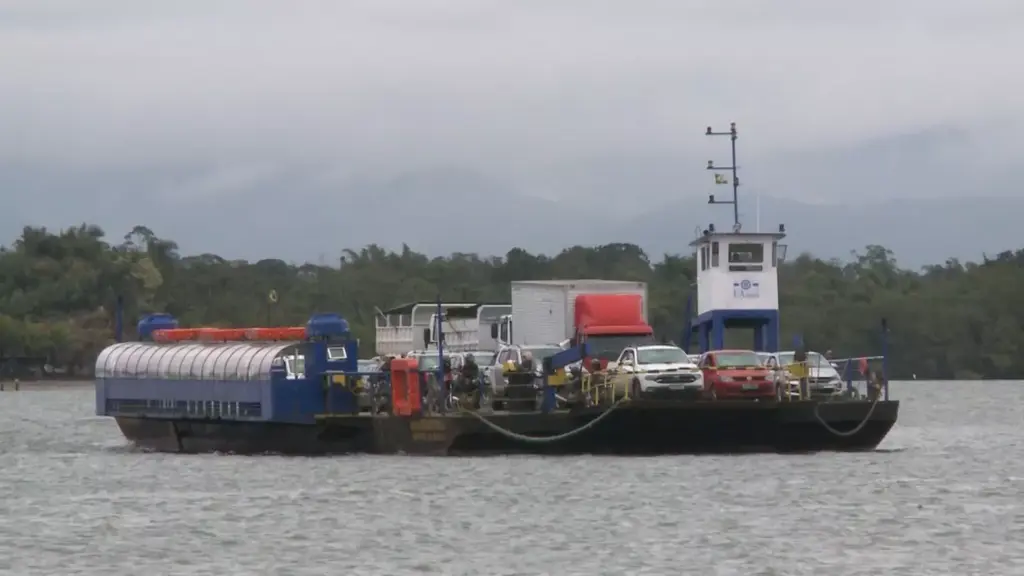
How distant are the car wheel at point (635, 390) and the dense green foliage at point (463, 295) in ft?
303

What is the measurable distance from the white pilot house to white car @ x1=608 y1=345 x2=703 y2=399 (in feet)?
20.5

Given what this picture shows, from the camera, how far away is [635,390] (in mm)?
43812

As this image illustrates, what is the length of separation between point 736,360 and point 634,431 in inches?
120

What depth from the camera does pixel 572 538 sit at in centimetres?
3231

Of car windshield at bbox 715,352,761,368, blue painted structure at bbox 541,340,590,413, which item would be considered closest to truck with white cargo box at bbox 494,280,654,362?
blue painted structure at bbox 541,340,590,413

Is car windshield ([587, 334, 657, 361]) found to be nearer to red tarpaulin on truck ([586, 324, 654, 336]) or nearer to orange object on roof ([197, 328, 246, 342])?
red tarpaulin on truck ([586, 324, 654, 336])

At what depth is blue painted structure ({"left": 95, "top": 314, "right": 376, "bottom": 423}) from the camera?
4716cm

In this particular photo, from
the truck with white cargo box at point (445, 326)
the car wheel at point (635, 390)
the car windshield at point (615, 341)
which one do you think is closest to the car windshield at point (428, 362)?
the car windshield at point (615, 341)

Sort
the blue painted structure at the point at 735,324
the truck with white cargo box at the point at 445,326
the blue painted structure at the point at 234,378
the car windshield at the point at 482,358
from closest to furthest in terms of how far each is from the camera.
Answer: the blue painted structure at the point at 234,378, the blue painted structure at the point at 735,324, the car windshield at the point at 482,358, the truck with white cargo box at the point at 445,326

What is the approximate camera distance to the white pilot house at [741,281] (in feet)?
167

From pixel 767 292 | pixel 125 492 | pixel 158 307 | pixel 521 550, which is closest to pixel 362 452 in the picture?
pixel 125 492

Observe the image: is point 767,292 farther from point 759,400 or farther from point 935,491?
point 935,491

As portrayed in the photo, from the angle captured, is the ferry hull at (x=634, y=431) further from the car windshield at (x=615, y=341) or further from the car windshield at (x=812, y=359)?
the car windshield at (x=615, y=341)

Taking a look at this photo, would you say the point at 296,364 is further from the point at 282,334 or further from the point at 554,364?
the point at 554,364
